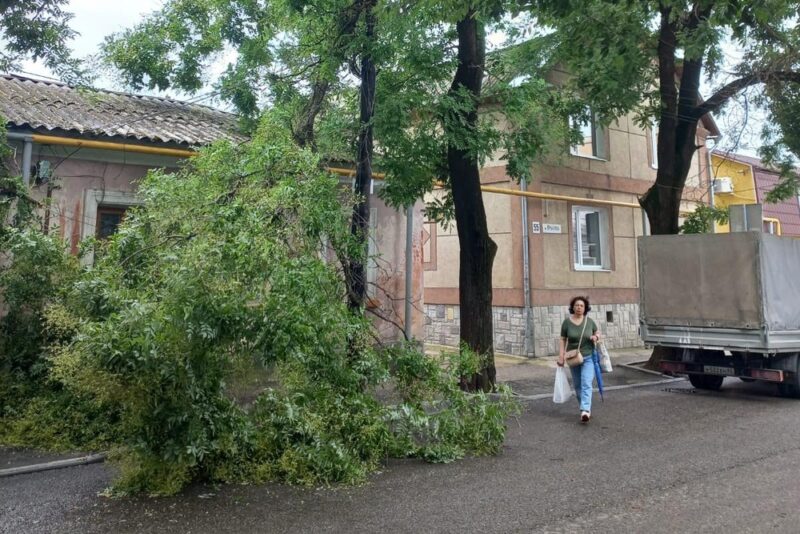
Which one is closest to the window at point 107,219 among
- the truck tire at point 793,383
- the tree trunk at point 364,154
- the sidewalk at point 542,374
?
the tree trunk at point 364,154

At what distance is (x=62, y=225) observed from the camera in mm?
8516

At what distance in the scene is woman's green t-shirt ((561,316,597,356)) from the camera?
8.16 m

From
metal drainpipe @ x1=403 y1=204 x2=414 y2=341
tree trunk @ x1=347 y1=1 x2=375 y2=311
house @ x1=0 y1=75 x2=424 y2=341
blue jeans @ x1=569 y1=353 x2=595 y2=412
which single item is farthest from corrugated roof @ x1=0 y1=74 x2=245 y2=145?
blue jeans @ x1=569 y1=353 x2=595 y2=412

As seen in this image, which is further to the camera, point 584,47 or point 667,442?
point 584,47

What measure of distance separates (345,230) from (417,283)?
5.72m

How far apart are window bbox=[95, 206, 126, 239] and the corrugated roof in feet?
3.85

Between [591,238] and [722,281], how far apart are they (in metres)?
6.62

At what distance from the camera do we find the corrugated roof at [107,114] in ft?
27.7

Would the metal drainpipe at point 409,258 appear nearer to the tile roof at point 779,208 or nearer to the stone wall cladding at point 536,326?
the stone wall cladding at point 536,326

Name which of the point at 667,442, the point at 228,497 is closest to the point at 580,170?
the point at 667,442

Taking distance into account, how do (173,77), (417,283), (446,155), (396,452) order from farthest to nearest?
(417,283) → (173,77) → (446,155) → (396,452)

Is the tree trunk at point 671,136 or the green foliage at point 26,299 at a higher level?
the tree trunk at point 671,136

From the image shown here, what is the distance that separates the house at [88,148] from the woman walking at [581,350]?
8.01 feet

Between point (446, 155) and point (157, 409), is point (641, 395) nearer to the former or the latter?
point (446, 155)
